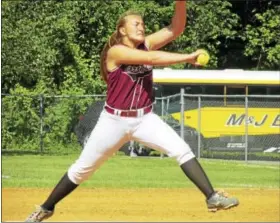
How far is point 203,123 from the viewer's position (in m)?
27.0

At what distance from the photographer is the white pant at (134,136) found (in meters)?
7.32

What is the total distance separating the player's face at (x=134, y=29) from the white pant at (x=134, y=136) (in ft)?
2.09

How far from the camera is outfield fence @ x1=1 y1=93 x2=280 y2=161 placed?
26.3 metres

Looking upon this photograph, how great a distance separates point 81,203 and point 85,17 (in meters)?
21.6

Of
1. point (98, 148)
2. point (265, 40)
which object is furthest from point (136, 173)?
point (265, 40)

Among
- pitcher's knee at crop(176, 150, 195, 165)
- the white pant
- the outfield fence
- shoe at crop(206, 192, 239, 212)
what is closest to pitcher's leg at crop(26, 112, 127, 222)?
the white pant

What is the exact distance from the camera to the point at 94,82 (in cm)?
3291

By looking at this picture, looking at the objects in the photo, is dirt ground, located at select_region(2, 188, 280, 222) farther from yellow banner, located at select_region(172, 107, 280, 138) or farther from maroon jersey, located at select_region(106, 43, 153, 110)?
yellow banner, located at select_region(172, 107, 280, 138)

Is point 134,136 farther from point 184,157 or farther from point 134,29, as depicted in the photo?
point 134,29

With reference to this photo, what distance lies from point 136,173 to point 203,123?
648 centimetres

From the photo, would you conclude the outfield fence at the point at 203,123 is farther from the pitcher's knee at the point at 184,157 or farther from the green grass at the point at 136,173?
the pitcher's knee at the point at 184,157

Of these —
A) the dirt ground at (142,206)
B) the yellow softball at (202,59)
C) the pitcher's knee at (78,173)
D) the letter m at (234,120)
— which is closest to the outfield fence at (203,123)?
the letter m at (234,120)

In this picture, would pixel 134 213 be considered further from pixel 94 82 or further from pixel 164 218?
pixel 94 82

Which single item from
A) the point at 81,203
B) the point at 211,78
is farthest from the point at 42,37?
the point at 81,203
